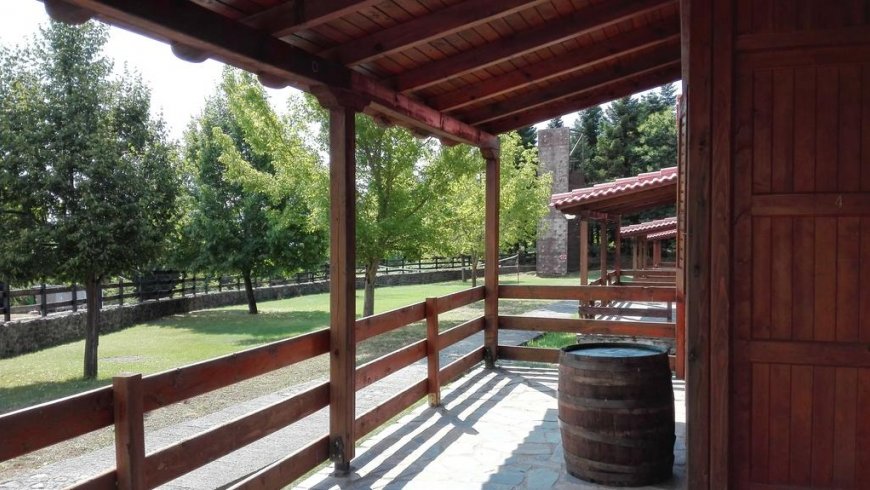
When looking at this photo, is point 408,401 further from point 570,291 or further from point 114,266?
point 114,266

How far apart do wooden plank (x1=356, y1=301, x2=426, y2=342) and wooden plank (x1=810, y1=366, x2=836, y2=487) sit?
289 centimetres

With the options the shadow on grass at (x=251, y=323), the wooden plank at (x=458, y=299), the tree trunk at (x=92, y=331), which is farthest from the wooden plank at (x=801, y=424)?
the shadow on grass at (x=251, y=323)

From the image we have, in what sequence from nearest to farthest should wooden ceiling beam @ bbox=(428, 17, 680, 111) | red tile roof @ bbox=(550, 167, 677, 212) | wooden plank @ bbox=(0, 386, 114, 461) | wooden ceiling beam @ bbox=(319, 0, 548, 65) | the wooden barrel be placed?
wooden plank @ bbox=(0, 386, 114, 461) < the wooden barrel < wooden ceiling beam @ bbox=(319, 0, 548, 65) < wooden ceiling beam @ bbox=(428, 17, 680, 111) < red tile roof @ bbox=(550, 167, 677, 212)

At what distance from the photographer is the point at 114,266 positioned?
12109 mm

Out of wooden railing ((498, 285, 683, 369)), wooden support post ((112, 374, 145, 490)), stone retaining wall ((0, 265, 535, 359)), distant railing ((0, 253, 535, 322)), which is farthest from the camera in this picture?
distant railing ((0, 253, 535, 322))

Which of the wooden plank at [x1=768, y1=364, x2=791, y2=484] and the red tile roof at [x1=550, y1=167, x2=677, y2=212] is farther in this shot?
the red tile roof at [x1=550, y1=167, x2=677, y2=212]

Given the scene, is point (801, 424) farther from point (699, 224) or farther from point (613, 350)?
point (613, 350)

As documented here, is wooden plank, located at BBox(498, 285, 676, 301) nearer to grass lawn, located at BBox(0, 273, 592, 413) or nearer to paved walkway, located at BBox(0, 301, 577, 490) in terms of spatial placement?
paved walkway, located at BBox(0, 301, 577, 490)

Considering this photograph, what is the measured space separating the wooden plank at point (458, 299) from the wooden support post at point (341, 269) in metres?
1.93

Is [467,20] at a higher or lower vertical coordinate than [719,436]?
higher

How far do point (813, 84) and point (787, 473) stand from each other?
1.92 meters

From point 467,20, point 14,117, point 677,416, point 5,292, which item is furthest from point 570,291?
point 5,292

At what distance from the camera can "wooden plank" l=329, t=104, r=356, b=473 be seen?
4469 millimetres

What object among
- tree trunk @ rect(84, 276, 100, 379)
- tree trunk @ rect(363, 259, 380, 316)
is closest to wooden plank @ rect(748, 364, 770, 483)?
tree trunk @ rect(84, 276, 100, 379)
